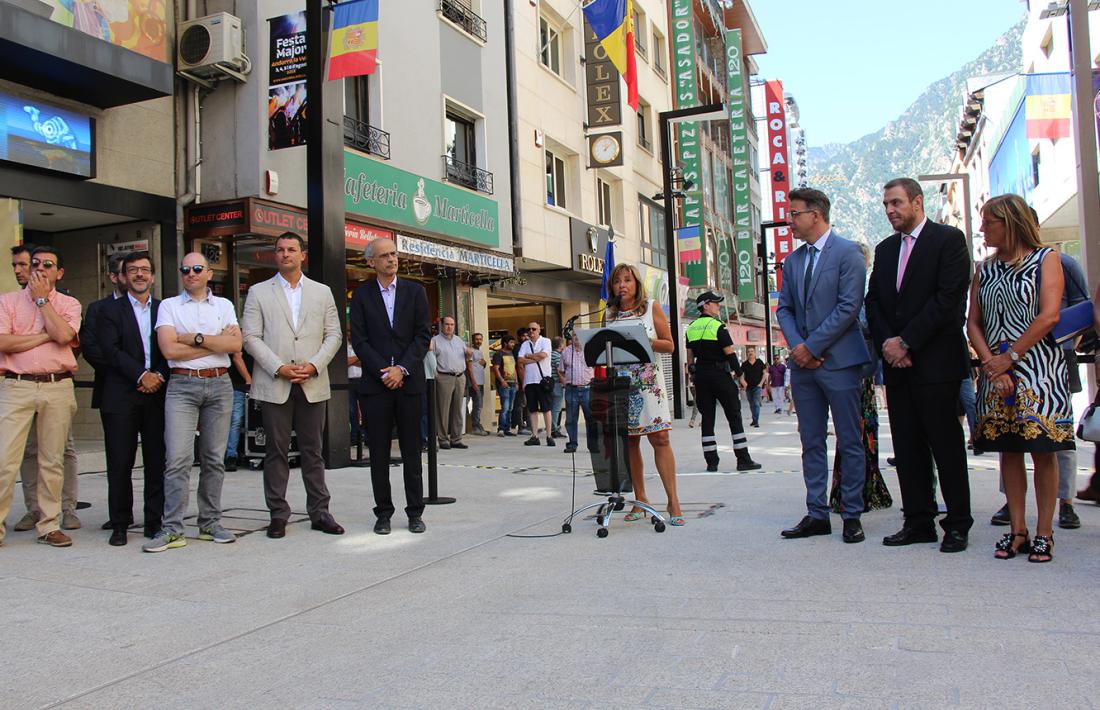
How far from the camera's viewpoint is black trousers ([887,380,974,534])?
16.3 ft

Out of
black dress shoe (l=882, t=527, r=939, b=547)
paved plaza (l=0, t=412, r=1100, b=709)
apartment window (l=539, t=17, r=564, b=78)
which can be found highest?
apartment window (l=539, t=17, r=564, b=78)

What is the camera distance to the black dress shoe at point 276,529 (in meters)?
5.89

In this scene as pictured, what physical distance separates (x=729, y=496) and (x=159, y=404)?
447cm

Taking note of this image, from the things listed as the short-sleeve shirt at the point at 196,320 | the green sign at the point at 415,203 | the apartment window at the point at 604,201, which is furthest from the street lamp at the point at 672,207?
the short-sleeve shirt at the point at 196,320

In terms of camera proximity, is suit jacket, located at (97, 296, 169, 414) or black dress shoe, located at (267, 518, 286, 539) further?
black dress shoe, located at (267, 518, 286, 539)

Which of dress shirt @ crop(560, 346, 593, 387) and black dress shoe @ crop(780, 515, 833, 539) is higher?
dress shirt @ crop(560, 346, 593, 387)

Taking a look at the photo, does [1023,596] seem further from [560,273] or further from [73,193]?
[560,273]

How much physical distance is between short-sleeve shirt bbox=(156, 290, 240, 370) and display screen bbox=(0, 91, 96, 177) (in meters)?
4.96

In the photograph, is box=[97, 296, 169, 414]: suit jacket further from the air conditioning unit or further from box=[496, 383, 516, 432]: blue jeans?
box=[496, 383, 516, 432]: blue jeans

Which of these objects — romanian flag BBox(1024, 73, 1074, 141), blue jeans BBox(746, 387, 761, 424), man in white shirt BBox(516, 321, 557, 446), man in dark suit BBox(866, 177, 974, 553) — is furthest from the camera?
romanian flag BBox(1024, 73, 1074, 141)

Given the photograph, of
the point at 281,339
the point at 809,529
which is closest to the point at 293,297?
the point at 281,339

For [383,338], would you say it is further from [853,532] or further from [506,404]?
[506,404]

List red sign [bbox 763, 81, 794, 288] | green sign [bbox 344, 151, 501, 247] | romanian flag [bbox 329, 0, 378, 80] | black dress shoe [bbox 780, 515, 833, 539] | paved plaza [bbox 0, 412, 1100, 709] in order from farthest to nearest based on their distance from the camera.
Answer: red sign [bbox 763, 81, 794, 288]
green sign [bbox 344, 151, 501, 247]
romanian flag [bbox 329, 0, 378, 80]
black dress shoe [bbox 780, 515, 833, 539]
paved plaza [bbox 0, 412, 1100, 709]

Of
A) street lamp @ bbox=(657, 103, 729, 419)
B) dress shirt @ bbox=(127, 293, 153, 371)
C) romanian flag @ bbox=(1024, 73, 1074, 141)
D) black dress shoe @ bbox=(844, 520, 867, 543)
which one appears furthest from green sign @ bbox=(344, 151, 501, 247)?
romanian flag @ bbox=(1024, 73, 1074, 141)
